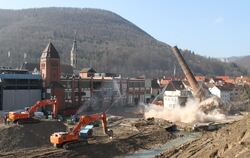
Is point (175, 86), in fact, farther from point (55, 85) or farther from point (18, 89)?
point (18, 89)

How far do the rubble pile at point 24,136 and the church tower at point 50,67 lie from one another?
1075 inches

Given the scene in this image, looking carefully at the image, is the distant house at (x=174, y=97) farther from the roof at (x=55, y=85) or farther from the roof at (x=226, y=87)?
the roof at (x=55, y=85)

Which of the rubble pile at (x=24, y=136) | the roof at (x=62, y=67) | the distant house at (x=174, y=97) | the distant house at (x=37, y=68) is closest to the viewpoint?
the rubble pile at (x=24, y=136)

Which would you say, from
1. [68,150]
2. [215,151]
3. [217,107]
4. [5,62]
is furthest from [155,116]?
[5,62]

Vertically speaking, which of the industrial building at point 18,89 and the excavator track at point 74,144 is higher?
the industrial building at point 18,89

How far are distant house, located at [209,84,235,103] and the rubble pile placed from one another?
238 feet

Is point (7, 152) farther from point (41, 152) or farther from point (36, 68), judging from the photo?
point (36, 68)

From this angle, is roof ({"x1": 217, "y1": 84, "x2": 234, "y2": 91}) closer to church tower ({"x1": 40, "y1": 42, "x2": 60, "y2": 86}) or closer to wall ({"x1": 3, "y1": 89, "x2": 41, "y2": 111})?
church tower ({"x1": 40, "y1": 42, "x2": 60, "y2": 86})

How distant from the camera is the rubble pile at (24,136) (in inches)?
1716

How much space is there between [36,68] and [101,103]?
2286cm

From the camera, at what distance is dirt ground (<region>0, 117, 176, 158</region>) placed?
41312 mm

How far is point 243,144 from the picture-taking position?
30.7 meters

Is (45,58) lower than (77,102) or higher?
higher

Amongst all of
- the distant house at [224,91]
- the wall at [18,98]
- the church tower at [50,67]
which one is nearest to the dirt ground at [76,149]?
the wall at [18,98]
